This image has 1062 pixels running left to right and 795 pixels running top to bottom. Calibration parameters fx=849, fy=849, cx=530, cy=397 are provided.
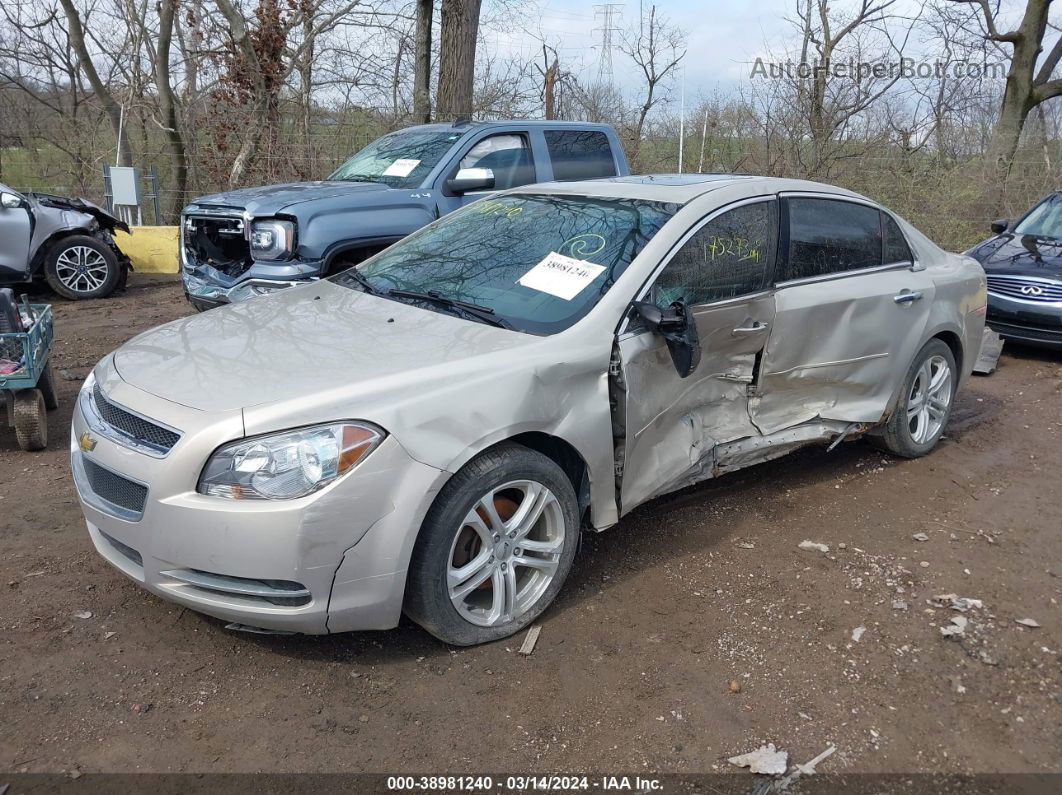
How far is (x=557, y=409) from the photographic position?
3229mm

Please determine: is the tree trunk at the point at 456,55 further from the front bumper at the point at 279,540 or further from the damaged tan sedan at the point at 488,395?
the front bumper at the point at 279,540

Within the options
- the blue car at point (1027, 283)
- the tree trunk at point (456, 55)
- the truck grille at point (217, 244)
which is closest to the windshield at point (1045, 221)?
the blue car at point (1027, 283)

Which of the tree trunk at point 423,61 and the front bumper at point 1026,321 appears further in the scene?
the tree trunk at point 423,61

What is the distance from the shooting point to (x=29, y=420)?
195 inches

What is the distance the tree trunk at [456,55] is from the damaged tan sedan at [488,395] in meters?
8.22

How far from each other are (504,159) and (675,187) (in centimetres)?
384

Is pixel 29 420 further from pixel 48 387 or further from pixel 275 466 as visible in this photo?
pixel 275 466

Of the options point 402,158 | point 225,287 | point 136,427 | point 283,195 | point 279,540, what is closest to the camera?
point 279,540

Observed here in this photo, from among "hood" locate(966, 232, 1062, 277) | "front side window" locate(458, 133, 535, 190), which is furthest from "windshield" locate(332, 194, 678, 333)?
"hood" locate(966, 232, 1062, 277)

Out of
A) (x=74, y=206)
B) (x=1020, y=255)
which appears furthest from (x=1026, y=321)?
(x=74, y=206)

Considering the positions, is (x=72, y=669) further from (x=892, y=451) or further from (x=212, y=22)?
(x=212, y=22)

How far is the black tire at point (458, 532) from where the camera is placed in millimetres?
Result: 2920

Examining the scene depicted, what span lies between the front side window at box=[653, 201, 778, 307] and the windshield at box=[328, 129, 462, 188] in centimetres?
384

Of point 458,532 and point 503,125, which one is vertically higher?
point 503,125
